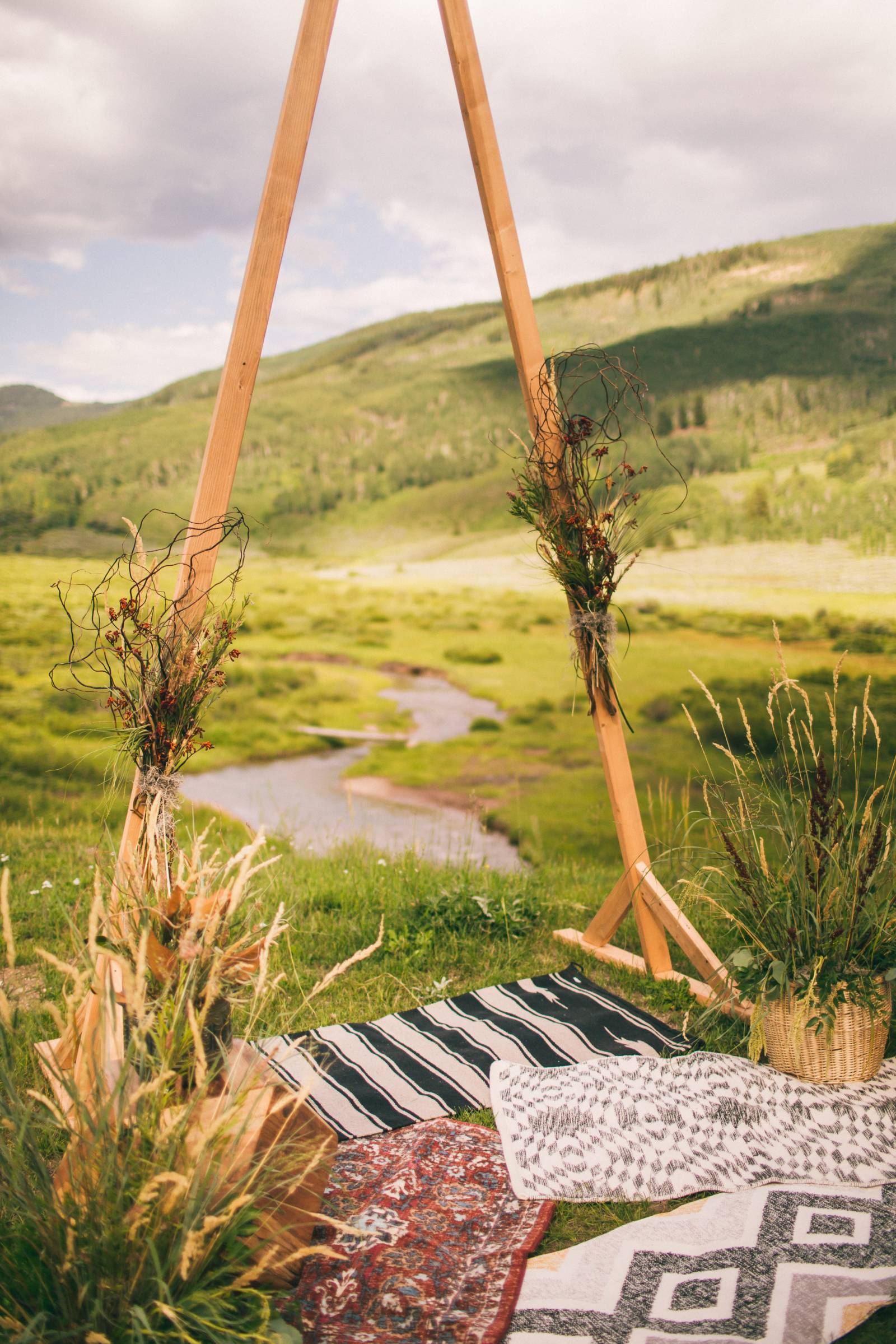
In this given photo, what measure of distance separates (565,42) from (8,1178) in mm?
7973

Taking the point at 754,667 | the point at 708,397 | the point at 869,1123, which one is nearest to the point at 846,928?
the point at 869,1123

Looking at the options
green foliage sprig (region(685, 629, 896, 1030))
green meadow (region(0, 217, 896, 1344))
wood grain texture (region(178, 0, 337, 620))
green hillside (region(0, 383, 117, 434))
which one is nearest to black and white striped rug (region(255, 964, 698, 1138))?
green foliage sprig (region(685, 629, 896, 1030))

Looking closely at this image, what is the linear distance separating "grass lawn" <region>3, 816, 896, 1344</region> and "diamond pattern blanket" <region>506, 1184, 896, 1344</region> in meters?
0.67

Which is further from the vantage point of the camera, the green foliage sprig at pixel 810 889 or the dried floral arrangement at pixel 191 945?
the green foliage sprig at pixel 810 889

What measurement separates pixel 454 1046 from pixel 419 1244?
36.9 inches

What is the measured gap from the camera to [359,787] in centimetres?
795

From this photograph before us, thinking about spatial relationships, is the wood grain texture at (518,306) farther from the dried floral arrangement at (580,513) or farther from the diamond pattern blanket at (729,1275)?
the diamond pattern blanket at (729,1275)

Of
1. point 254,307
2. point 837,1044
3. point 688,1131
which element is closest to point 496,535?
point 254,307

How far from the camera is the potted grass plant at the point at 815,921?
249 cm

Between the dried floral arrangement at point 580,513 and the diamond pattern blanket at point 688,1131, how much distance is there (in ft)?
4.18

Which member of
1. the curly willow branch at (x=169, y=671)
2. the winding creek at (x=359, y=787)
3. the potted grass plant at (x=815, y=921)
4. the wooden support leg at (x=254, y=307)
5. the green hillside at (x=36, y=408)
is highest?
the green hillside at (x=36, y=408)

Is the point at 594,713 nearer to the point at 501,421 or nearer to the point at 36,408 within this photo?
the point at 501,421

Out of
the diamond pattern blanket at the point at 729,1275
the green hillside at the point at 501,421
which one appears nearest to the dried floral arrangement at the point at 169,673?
the diamond pattern blanket at the point at 729,1275

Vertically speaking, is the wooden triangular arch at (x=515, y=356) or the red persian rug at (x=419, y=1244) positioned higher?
the wooden triangular arch at (x=515, y=356)
